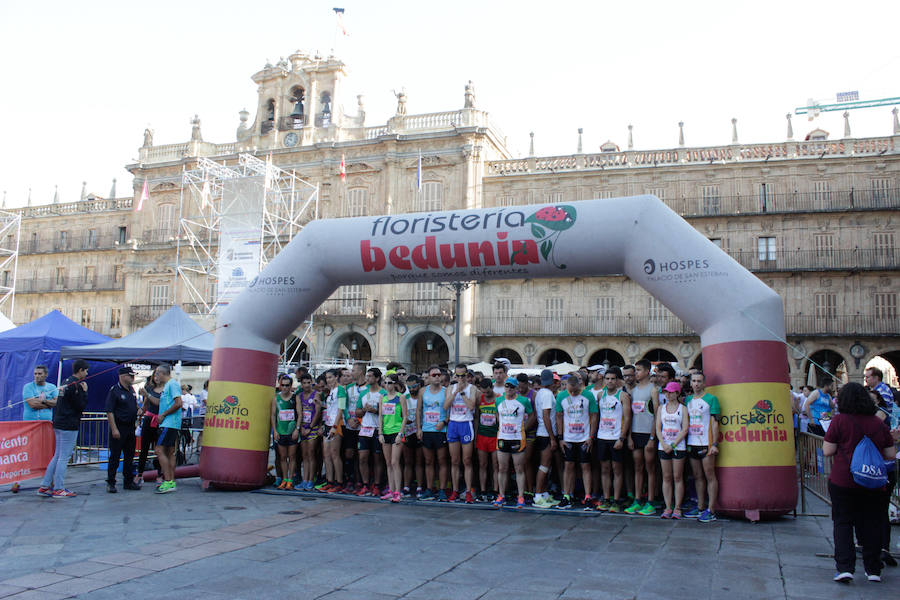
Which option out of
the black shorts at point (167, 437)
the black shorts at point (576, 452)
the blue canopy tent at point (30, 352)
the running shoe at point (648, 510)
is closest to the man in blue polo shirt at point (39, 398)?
the black shorts at point (167, 437)

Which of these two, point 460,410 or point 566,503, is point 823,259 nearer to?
point 566,503

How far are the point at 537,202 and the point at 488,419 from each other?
73.5 ft

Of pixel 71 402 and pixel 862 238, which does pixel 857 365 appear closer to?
pixel 862 238

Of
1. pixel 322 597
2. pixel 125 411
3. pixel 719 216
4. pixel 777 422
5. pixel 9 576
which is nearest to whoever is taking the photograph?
pixel 322 597

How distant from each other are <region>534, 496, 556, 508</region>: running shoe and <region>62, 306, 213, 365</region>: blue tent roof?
23.1 ft

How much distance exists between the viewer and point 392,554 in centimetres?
577

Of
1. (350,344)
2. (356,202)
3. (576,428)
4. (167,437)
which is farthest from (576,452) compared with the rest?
(350,344)

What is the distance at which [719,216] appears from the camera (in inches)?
1084

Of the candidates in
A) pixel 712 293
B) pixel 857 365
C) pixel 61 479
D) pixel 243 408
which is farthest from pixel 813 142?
pixel 61 479

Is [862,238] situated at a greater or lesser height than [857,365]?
greater

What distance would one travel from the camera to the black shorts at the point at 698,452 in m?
7.38

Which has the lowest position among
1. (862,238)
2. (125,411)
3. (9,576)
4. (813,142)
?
(9,576)

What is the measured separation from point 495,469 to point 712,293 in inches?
129

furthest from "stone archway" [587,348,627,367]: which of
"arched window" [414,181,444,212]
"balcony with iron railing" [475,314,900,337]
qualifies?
"arched window" [414,181,444,212]
